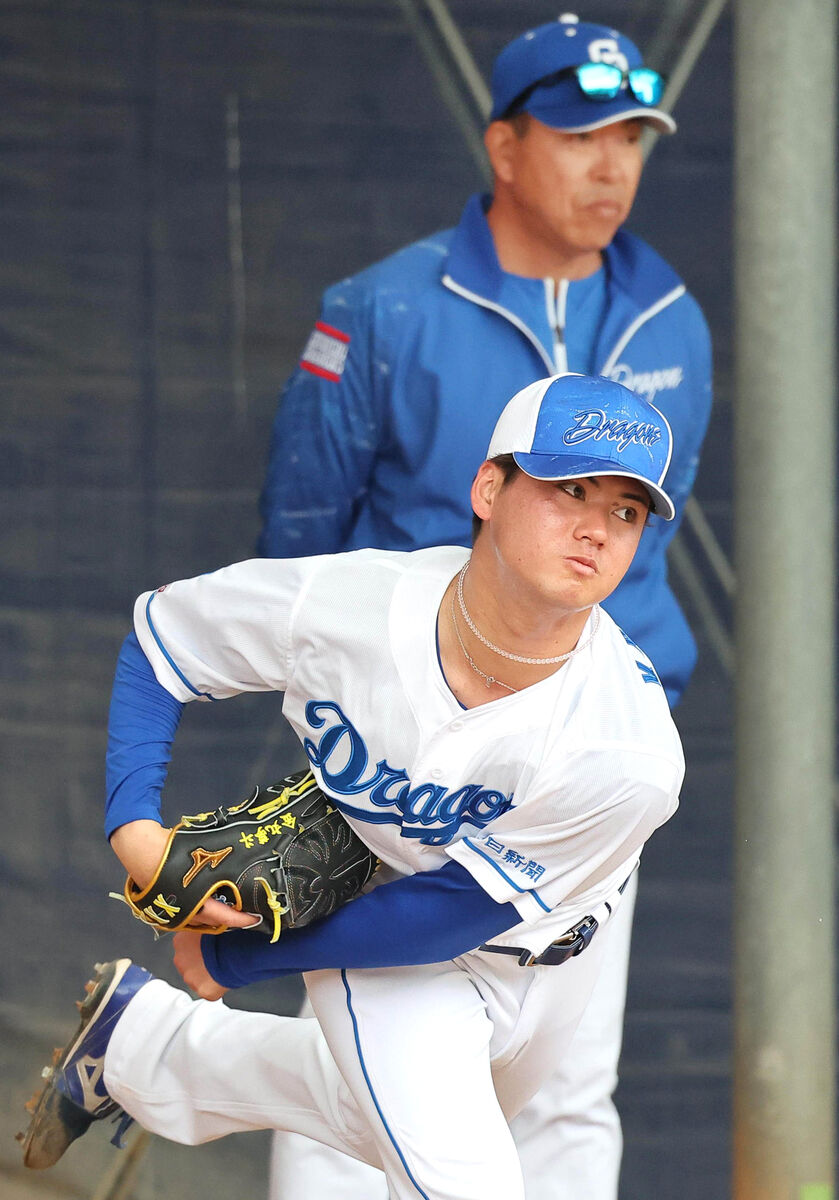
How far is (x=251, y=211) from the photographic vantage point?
7.29 feet

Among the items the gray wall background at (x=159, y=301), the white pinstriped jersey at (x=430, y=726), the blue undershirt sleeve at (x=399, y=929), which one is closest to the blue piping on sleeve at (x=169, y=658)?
the white pinstriped jersey at (x=430, y=726)

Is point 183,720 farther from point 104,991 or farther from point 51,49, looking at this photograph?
point 51,49

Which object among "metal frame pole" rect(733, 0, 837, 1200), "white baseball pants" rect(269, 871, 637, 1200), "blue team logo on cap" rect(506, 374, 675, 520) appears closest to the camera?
"blue team logo on cap" rect(506, 374, 675, 520)

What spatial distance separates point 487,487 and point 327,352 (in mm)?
488

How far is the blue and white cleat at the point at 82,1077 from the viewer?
66.9 inches

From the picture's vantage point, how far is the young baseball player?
133 centimetres

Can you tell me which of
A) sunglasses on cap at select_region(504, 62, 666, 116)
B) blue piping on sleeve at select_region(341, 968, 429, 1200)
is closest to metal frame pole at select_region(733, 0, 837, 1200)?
sunglasses on cap at select_region(504, 62, 666, 116)

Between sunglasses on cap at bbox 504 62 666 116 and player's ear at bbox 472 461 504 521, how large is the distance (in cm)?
57

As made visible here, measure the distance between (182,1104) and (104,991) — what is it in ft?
0.48

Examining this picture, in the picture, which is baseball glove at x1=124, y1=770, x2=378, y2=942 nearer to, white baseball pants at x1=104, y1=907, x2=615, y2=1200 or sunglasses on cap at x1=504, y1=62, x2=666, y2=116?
white baseball pants at x1=104, y1=907, x2=615, y2=1200

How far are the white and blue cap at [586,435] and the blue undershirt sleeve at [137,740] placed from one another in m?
0.37

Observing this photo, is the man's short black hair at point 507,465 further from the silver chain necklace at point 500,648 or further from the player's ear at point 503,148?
the player's ear at point 503,148

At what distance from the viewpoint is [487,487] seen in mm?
1370

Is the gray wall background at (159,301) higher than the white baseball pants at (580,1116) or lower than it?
higher
